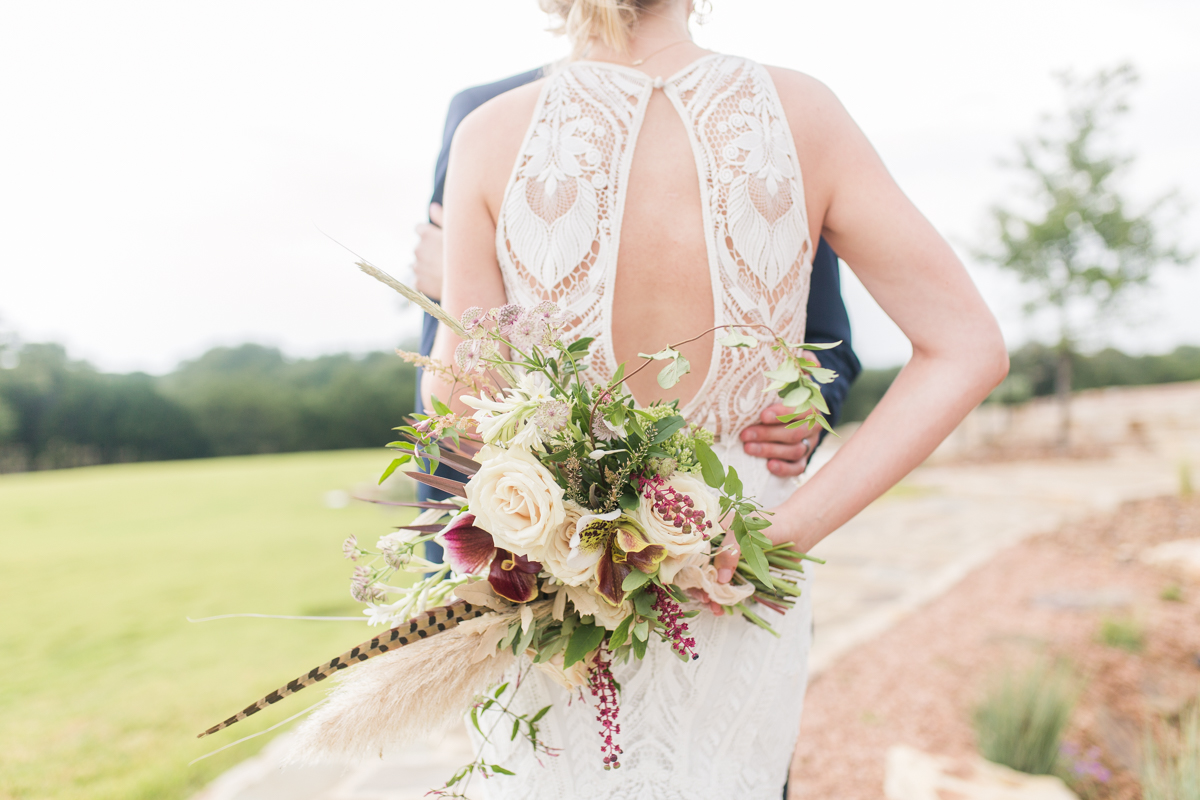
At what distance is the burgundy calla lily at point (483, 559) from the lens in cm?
93

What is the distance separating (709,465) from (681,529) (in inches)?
4.2

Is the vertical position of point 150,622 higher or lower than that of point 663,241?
lower

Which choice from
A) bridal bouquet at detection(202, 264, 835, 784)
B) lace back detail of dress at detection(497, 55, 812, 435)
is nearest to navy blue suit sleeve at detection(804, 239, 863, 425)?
lace back detail of dress at detection(497, 55, 812, 435)

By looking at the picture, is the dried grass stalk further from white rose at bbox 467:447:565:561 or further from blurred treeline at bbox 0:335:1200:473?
blurred treeline at bbox 0:335:1200:473

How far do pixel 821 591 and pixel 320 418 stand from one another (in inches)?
730

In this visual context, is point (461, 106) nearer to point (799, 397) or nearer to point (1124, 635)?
point (799, 397)

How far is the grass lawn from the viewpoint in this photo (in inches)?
149

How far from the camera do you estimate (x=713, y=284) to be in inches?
45.3

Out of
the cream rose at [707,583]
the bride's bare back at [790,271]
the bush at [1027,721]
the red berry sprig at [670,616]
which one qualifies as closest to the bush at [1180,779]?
the bush at [1027,721]

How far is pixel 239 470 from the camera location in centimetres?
1406

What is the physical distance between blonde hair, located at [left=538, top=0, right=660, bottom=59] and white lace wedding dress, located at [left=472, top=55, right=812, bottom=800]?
2.2 inches

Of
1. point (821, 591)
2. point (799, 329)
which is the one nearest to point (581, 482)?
point (799, 329)

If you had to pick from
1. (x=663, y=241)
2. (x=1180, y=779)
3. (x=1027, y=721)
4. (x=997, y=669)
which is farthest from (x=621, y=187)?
(x=997, y=669)

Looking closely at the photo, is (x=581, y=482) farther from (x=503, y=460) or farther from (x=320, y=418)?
(x=320, y=418)
